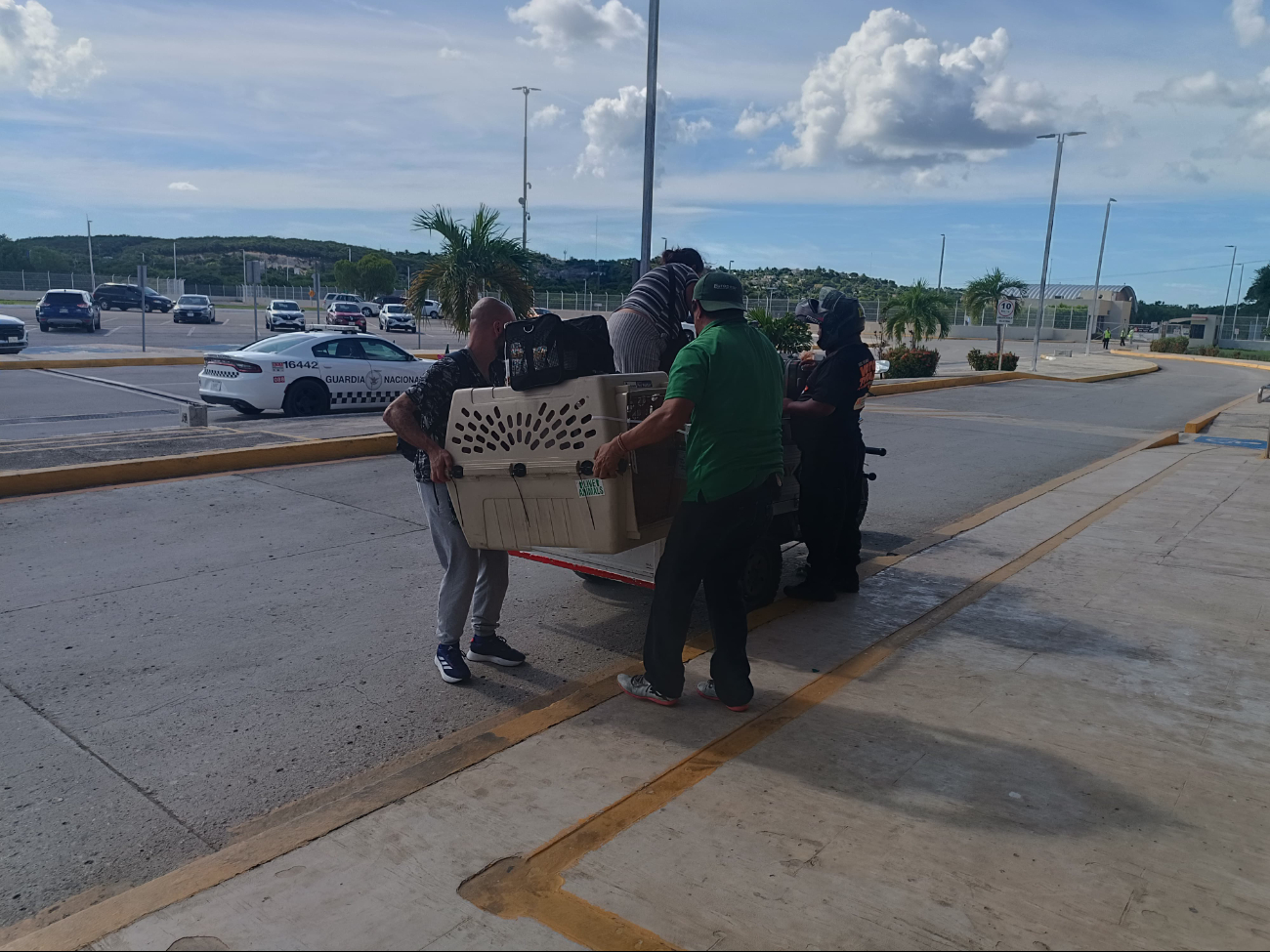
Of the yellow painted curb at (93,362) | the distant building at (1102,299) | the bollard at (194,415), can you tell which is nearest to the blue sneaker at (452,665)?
the bollard at (194,415)

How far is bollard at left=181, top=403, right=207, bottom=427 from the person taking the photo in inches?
477

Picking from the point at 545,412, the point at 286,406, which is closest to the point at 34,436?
the point at 286,406

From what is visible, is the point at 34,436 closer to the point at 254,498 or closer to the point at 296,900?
the point at 254,498

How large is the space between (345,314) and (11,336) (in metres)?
22.9

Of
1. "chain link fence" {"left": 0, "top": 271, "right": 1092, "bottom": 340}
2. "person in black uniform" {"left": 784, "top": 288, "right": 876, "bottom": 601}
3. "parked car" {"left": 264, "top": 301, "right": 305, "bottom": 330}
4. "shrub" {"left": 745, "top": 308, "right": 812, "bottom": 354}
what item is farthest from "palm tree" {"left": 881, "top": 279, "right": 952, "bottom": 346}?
"person in black uniform" {"left": 784, "top": 288, "right": 876, "bottom": 601}

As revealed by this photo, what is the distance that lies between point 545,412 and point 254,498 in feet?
18.0

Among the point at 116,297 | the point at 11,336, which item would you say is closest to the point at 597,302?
the point at 116,297

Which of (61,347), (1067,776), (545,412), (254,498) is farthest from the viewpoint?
(61,347)

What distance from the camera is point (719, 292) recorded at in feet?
13.2

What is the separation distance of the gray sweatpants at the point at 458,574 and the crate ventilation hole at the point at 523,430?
39 cm

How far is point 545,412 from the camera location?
3.92m

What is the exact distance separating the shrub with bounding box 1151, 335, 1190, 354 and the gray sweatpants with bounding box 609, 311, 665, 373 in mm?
63336

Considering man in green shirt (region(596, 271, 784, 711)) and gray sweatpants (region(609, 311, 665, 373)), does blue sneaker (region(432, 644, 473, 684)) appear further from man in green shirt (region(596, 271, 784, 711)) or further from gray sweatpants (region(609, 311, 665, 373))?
gray sweatpants (region(609, 311, 665, 373))

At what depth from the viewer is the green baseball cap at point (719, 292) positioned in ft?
13.2
